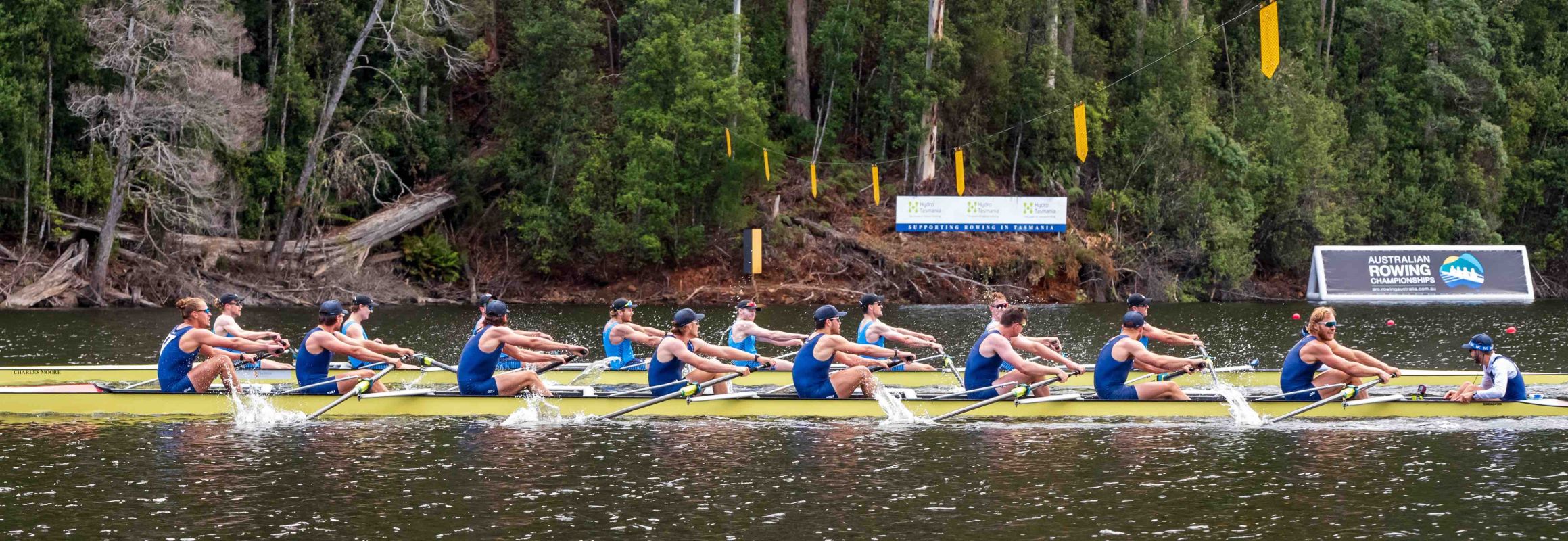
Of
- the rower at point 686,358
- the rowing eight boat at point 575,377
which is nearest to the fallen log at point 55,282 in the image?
the rowing eight boat at point 575,377

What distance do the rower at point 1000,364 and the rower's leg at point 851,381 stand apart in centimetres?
112

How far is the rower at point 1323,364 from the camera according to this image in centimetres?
1717

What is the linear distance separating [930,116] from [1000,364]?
29.2 meters

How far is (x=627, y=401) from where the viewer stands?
→ 17.8 metres

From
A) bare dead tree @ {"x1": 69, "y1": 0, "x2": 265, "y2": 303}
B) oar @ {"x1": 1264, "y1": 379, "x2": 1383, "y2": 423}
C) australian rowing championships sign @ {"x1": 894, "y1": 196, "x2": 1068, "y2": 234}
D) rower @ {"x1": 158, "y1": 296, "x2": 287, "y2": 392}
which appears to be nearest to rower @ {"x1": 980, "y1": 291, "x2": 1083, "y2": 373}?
oar @ {"x1": 1264, "y1": 379, "x2": 1383, "y2": 423}

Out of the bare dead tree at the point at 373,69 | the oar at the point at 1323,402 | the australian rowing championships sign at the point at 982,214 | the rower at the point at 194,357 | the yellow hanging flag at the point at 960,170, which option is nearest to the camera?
the oar at the point at 1323,402

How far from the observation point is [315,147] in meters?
Result: 42.1

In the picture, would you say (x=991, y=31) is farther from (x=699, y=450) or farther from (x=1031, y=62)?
(x=699, y=450)

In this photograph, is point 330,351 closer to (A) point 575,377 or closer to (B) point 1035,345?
(A) point 575,377

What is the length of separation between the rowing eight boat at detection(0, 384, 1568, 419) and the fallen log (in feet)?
69.6

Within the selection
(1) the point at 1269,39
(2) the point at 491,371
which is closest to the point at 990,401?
(2) the point at 491,371

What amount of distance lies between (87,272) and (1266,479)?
Result: 33.2 metres

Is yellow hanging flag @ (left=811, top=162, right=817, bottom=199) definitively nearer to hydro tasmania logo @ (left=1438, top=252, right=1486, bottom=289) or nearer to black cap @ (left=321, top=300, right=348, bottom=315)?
hydro tasmania logo @ (left=1438, top=252, right=1486, bottom=289)

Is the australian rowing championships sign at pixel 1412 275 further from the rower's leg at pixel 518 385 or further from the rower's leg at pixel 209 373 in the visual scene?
the rower's leg at pixel 209 373
